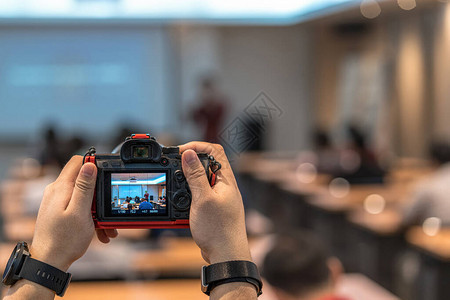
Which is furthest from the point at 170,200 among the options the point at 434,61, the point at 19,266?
the point at 434,61

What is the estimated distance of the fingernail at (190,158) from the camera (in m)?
0.84

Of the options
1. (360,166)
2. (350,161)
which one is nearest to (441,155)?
(360,166)

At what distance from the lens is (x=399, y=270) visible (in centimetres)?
455

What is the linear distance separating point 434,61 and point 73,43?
19.3 feet

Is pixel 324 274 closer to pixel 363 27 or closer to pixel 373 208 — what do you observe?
pixel 373 208

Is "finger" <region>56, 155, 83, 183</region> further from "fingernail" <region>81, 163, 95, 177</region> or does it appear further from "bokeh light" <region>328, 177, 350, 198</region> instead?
"bokeh light" <region>328, 177, 350, 198</region>

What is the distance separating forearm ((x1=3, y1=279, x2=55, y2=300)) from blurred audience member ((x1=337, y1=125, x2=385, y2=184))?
18.0ft

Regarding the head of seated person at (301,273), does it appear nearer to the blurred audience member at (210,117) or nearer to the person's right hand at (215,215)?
the blurred audience member at (210,117)

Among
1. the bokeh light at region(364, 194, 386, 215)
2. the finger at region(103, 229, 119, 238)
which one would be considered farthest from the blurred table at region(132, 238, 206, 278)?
the finger at region(103, 229, 119, 238)

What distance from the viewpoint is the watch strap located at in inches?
32.0

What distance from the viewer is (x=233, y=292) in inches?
32.3

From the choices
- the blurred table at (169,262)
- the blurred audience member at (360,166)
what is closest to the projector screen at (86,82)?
the blurred audience member at (360,166)

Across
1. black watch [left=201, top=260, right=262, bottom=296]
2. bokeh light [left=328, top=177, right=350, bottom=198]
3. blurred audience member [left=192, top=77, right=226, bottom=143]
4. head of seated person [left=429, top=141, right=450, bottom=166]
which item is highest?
blurred audience member [left=192, top=77, right=226, bottom=143]

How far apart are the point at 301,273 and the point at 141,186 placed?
1.36 metres
